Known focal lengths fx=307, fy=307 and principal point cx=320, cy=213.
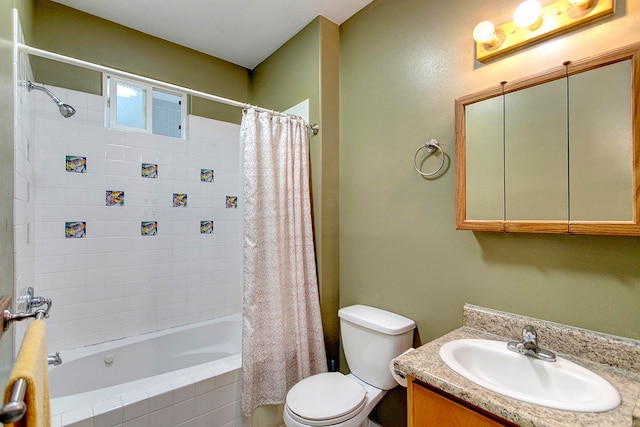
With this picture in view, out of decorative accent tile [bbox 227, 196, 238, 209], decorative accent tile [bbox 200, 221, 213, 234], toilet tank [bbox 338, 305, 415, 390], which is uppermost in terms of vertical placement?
decorative accent tile [bbox 227, 196, 238, 209]

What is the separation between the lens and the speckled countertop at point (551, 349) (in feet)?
2.56

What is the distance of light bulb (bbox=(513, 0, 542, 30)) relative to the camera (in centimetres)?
117

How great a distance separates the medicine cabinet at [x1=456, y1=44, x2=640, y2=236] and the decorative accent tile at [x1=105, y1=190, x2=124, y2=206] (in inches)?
87.8

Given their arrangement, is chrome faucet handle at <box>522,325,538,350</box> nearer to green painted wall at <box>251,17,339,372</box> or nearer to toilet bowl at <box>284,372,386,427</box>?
toilet bowl at <box>284,372,386,427</box>

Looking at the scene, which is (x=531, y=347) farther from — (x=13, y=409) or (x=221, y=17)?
(x=221, y=17)

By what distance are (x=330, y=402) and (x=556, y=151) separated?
1.45 metres

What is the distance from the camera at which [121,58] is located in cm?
222

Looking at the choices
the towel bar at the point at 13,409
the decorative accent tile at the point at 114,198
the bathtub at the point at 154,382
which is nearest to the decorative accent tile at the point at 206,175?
the decorative accent tile at the point at 114,198

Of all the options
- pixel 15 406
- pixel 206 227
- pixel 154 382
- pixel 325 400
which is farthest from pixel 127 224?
pixel 15 406

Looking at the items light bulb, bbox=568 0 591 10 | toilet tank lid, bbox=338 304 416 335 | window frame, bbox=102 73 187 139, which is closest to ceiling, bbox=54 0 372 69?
window frame, bbox=102 73 187 139

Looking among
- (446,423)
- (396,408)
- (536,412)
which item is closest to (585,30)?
(536,412)

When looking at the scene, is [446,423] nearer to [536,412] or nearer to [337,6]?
[536,412]

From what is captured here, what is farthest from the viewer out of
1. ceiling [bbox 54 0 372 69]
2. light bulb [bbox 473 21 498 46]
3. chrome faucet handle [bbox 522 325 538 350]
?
ceiling [bbox 54 0 372 69]

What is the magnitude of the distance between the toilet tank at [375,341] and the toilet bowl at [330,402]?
79 millimetres
